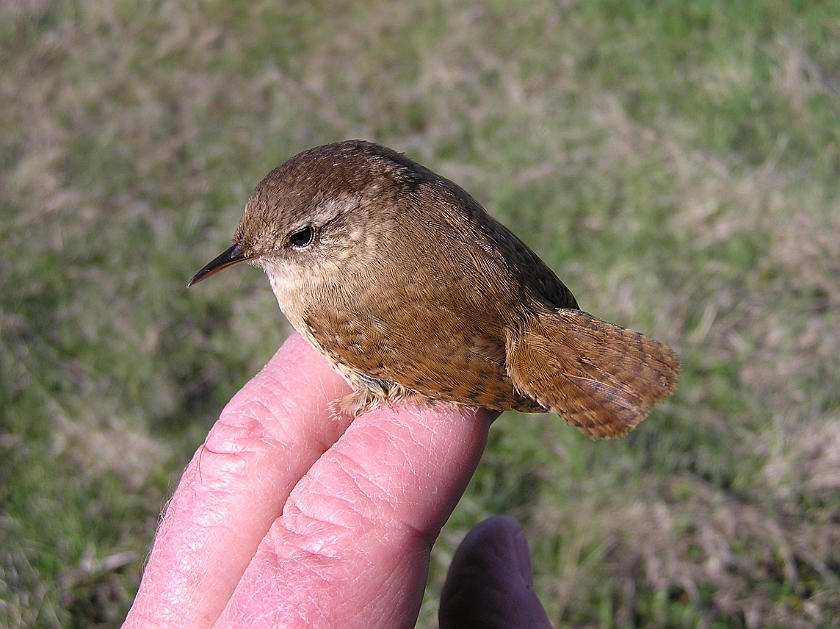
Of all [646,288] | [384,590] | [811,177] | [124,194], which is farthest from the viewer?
[124,194]

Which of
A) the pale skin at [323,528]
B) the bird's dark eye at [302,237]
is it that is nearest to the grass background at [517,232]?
the pale skin at [323,528]

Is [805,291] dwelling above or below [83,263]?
below

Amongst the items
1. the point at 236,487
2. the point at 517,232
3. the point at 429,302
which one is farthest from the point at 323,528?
the point at 517,232

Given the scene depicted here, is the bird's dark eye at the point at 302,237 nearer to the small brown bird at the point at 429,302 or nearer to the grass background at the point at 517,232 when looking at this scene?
the small brown bird at the point at 429,302

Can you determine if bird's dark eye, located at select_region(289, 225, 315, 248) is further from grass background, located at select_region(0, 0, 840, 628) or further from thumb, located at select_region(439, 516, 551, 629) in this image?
grass background, located at select_region(0, 0, 840, 628)

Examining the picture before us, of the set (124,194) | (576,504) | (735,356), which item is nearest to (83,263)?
(124,194)

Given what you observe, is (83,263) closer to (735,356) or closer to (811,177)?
(735,356)
